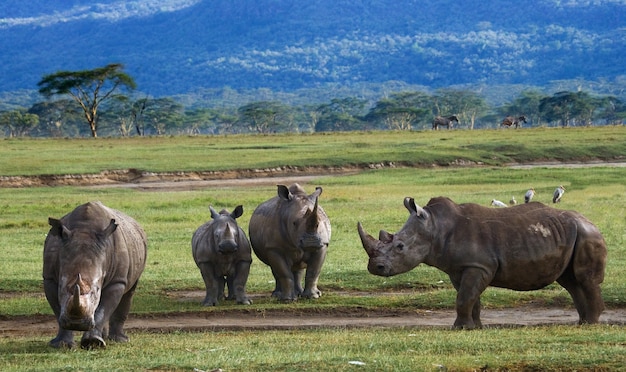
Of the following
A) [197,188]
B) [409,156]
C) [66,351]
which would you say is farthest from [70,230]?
[409,156]

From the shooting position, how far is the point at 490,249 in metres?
13.7

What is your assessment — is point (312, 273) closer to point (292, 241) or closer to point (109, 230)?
point (292, 241)

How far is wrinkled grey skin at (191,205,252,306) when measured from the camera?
56.0 feet

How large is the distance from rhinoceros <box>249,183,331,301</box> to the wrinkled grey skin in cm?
45

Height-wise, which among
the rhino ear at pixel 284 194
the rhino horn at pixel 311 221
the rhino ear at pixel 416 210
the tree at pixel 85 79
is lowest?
the rhino horn at pixel 311 221

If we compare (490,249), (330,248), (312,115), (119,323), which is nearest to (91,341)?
(119,323)

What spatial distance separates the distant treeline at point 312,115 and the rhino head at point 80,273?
383 ft

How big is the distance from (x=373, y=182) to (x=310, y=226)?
28.2 metres

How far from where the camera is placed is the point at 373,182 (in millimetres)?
44812

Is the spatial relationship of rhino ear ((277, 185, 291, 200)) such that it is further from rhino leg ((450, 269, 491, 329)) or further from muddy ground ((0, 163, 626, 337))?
rhino leg ((450, 269, 491, 329))

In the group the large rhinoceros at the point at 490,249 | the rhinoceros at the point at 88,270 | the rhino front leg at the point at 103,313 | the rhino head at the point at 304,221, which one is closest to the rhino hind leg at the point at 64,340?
the rhinoceros at the point at 88,270

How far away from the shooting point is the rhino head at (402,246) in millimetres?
13602

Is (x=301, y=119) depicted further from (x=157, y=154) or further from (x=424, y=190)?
(x=424, y=190)

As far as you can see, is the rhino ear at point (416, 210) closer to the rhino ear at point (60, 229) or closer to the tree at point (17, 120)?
the rhino ear at point (60, 229)
